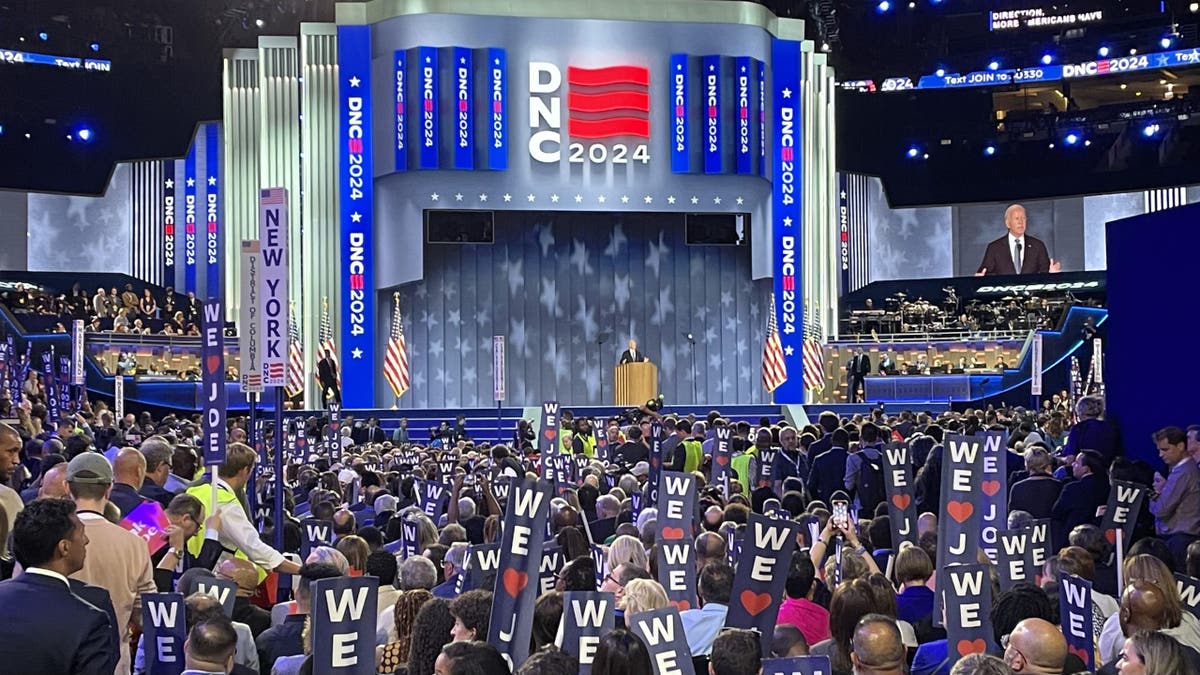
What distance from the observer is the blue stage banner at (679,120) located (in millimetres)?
31781

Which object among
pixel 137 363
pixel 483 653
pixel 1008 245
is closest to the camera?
pixel 483 653

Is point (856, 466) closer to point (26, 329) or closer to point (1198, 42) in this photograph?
point (26, 329)

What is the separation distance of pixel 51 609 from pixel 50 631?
0.07 m

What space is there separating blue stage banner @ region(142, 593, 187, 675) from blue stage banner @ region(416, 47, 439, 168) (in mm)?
25215

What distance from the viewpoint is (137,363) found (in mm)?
29531

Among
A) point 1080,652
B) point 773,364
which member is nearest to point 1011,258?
point 773,364

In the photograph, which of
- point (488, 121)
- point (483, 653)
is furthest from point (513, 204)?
point (483, 653)

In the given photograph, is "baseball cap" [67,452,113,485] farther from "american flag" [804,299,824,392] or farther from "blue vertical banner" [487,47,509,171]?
"american flag" [804,299,824,392]

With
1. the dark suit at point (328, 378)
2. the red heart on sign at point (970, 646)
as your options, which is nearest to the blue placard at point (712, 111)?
the dark suit at point (328, 378)

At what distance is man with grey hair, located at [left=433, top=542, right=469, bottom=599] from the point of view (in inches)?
299

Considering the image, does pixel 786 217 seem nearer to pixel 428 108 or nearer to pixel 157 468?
pixel 428 108

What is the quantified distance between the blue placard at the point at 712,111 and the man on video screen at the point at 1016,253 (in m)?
12.4

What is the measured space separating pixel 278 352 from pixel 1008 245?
109 feet

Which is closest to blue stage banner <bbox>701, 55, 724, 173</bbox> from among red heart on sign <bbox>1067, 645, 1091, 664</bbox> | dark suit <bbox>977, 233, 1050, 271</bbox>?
dark suit <bbox>977, 233, 1050, 271</bbox>
